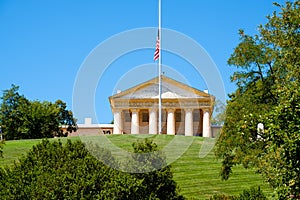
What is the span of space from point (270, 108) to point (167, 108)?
176ft

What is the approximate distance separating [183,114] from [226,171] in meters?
54.2

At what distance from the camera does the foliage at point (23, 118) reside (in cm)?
7238

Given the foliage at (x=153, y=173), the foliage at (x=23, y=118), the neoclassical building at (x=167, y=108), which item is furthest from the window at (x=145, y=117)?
the foliage at (x=153, y=173)

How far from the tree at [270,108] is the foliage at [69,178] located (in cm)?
376

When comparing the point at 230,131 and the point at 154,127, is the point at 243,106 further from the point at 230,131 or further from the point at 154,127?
the point at 154,127

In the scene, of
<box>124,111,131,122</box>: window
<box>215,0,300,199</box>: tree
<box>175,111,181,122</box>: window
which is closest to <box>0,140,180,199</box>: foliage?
<box>215,0,300,199</box>: tree

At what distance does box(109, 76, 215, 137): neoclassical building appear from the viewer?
242 feet

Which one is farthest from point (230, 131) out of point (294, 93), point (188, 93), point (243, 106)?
point (188, 93)

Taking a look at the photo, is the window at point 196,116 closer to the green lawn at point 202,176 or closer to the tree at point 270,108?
the green lawn at point 202,176

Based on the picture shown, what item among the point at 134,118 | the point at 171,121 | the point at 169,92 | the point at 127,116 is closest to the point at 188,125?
the point at 171,121

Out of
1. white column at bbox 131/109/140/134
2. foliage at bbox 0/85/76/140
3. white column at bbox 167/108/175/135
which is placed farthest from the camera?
white column at bbox 131/109/140/134

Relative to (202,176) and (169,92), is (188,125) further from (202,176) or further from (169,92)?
(202,176)

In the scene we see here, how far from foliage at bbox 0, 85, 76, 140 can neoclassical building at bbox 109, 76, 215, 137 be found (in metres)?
8.70

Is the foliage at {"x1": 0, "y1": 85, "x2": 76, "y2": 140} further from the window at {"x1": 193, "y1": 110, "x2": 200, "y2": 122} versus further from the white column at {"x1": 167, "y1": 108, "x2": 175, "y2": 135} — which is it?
the window at {"x1": 193, "y1": 110, "x2": 200, "y2": 122}
